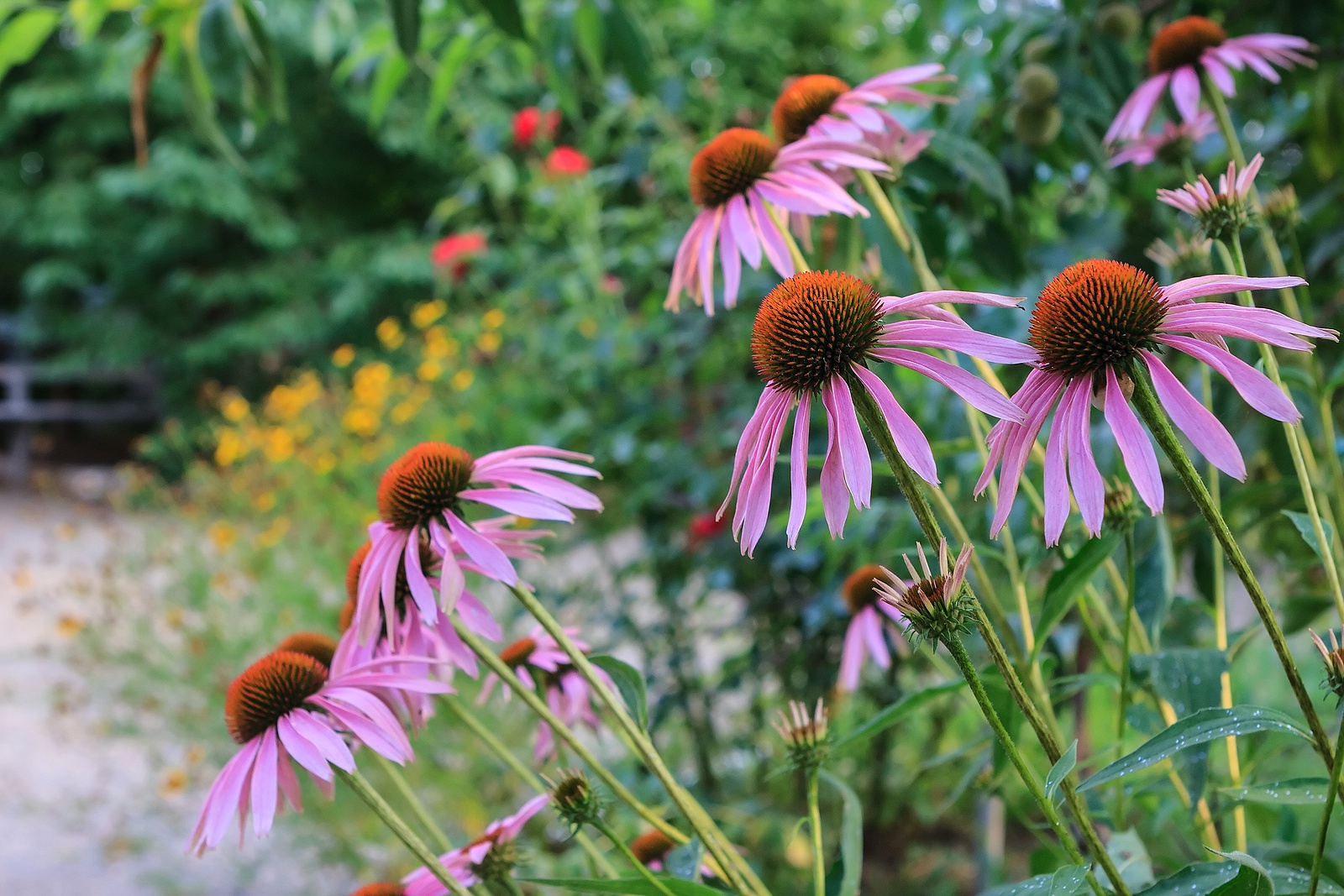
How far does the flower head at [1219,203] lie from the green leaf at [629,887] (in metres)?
0.36

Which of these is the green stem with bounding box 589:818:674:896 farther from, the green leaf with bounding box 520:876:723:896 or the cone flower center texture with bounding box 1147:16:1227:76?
the cone flower center texture with bounding box 1147:16:1227:76

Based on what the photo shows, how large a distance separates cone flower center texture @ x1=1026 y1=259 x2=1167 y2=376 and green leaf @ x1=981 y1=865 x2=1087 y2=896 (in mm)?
170

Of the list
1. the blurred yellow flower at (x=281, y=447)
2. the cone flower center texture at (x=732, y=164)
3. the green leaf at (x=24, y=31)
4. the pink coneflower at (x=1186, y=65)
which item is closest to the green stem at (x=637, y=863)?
the cone flower center texture at (x=732, y=164)

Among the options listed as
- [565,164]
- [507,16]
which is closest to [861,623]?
[507,16]

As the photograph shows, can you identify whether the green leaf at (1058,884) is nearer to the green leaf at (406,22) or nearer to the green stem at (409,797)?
the green stem at (409,797)

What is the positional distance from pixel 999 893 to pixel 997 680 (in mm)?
110

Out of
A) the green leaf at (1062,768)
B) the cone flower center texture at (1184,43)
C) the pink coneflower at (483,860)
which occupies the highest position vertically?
the cone flower center texture at (1184,43)

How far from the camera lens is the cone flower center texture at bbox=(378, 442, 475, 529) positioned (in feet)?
1.64

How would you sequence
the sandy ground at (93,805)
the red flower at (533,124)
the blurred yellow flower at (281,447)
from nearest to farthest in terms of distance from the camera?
1. the red flower at (533,124)
2. the sandy ground at (93,805)
3. the blurred yellow flower at (281,447)

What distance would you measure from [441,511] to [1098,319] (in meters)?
0.32

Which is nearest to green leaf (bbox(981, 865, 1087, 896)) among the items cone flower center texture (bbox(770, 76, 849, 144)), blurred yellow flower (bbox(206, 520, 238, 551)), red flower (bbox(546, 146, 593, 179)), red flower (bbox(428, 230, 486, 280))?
cone flower center texture (bbox(770, 76, 849, 144))

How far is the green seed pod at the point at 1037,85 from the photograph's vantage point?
77cm

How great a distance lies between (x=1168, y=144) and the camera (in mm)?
749

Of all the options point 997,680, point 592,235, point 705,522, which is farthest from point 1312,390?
point 592,235
